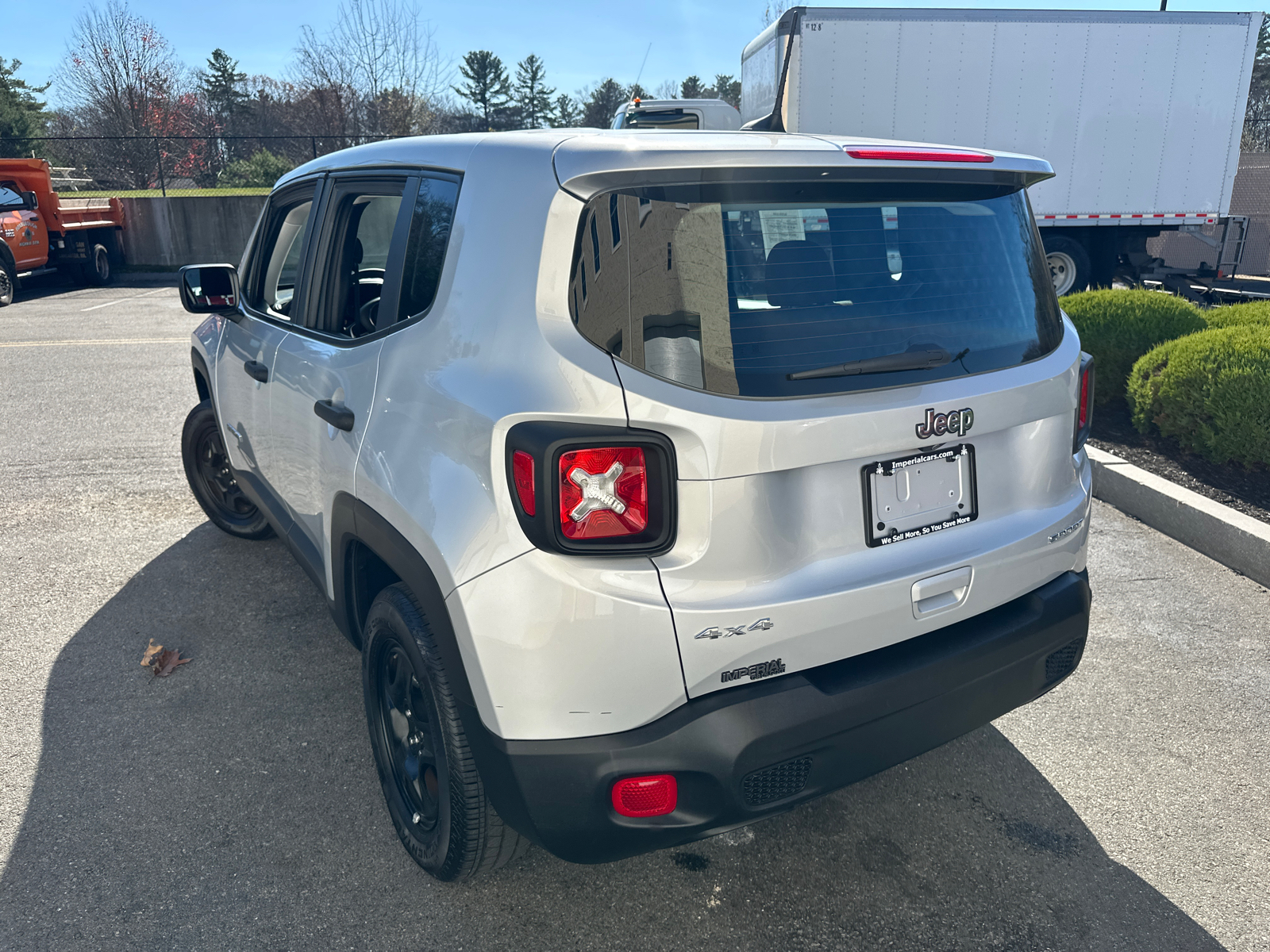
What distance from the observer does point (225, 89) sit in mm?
52625

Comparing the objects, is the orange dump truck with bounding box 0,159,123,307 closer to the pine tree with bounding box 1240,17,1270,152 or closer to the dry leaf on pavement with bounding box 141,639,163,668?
the dry leaf on pavement with bounding box 141,639,163,668

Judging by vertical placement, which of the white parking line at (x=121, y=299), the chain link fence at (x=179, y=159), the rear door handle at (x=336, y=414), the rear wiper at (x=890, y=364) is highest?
the chain link fence at (x=179, y=159)

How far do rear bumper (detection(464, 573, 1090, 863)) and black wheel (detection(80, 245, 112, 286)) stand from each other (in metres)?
19.9

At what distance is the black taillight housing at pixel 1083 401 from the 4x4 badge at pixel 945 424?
1.86 feet

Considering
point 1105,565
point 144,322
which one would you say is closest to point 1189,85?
point 1105,565

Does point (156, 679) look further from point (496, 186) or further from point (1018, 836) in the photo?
point (1018, 836)

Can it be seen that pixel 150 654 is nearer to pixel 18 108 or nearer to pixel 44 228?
pixel 44 228

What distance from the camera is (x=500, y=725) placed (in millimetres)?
1958

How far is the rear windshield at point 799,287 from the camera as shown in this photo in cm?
187

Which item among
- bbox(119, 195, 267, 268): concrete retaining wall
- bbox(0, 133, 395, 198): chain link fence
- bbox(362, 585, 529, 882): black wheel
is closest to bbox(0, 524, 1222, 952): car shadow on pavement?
bbox(362, 585, 529, 882): black wheel

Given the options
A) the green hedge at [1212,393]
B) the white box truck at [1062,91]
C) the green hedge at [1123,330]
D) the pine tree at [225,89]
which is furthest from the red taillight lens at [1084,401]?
the pine tree at [225,89]

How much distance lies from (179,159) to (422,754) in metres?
26.0

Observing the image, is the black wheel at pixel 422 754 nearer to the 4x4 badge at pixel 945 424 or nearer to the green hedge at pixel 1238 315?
the 4x4 badge at pixel 945 424

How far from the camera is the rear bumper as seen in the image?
1898 millimetres
